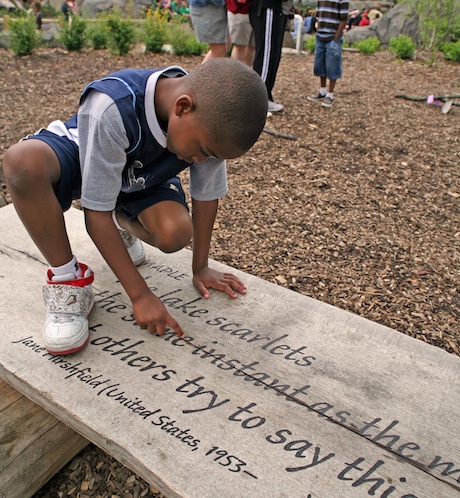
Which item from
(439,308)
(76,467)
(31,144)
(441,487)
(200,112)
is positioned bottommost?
(76,467)

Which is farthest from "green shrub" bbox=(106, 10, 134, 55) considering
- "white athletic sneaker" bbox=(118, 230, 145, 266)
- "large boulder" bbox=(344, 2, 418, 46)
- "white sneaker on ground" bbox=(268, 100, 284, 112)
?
"white athletic sneaker" bbox=(118, 230, 145, 266)

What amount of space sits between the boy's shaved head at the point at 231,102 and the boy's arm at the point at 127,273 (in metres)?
0.49

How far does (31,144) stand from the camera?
170 centimetres

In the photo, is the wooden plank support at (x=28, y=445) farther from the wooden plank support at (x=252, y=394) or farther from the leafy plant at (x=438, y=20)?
the leafy plant at (x=438, y=20)

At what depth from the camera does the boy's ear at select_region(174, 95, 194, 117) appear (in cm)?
149

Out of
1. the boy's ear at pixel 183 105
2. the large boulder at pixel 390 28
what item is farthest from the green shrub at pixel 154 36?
the boy's ear at pixel 183 105

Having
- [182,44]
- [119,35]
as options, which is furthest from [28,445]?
[182,44]

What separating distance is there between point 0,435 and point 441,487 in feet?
4.16

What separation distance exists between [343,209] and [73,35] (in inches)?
267

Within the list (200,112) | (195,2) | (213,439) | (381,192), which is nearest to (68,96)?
(195,2)

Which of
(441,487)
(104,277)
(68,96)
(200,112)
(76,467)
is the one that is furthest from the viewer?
(68,96)

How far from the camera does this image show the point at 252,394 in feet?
5.05

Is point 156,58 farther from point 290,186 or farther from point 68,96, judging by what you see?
point 290,186

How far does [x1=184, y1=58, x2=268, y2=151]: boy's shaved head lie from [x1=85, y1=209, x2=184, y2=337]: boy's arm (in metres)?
0.49
